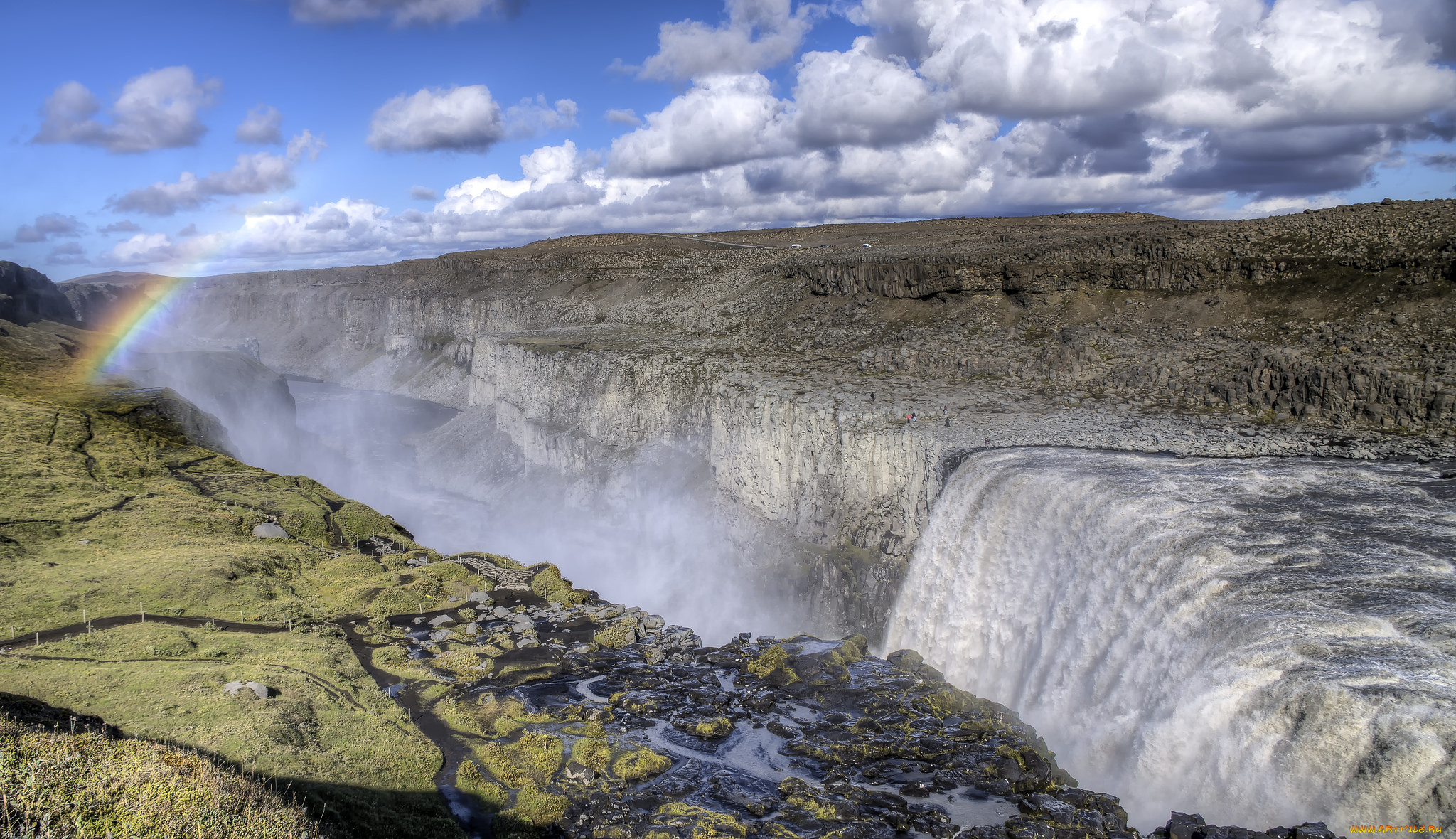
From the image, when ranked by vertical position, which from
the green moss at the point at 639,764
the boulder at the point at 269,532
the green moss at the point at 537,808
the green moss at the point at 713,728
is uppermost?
the boulder at the point at 269,532

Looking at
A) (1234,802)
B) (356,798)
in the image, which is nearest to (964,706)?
(1234,802)

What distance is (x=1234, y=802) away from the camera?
13047 millimetres

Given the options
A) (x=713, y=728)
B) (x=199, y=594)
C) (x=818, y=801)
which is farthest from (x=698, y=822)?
(x=199, y=594)

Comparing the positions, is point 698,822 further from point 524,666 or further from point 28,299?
point 28,299

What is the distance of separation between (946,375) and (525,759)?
2698 cm

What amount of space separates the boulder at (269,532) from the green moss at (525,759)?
21.4m

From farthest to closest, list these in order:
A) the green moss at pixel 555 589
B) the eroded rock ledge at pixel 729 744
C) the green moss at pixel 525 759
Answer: the green moss at pixel 555 589 → the green moss at pixel 525 759 → the eroded rock ledge at pixel 729 744

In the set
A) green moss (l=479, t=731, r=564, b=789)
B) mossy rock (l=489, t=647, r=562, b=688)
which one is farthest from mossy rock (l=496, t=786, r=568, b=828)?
mossy rock (l=489, t=647, r=562, b=688)

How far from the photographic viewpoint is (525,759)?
60.7 feet

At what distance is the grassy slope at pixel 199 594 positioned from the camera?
1658 cm

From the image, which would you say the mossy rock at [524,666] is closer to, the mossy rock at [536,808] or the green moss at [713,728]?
the green moss at [713,728]

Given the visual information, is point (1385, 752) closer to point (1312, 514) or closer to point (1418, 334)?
point (1312, 514)

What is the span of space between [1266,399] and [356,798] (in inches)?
1169

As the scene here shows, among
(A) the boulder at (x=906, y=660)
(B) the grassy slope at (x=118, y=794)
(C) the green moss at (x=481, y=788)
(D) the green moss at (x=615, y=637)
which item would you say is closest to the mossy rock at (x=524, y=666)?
(D) the green moss at (x=615, y=637)
